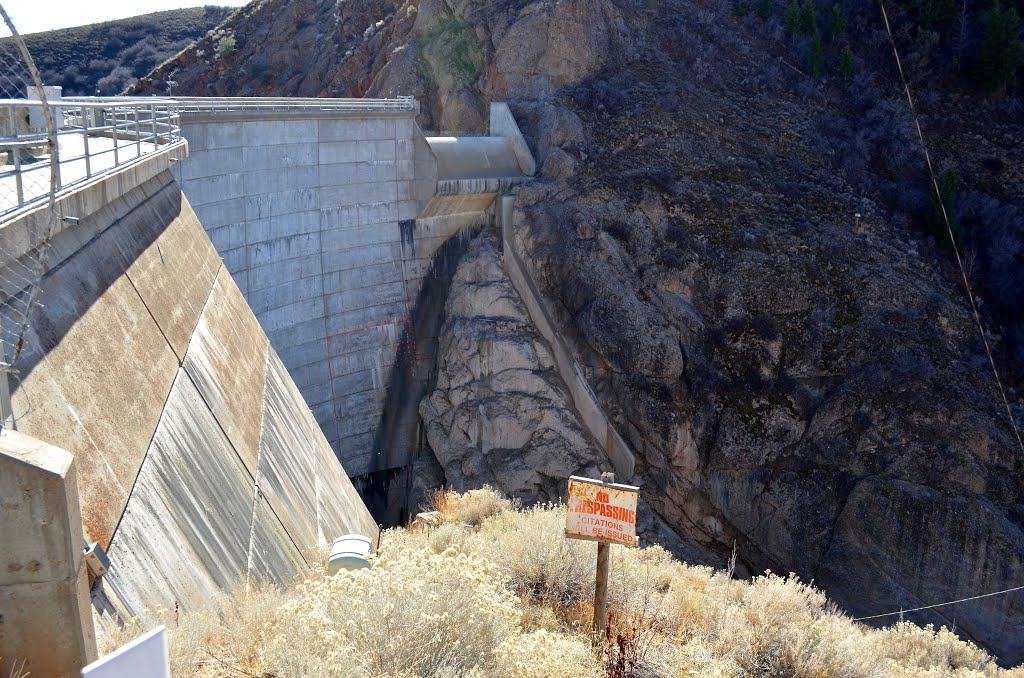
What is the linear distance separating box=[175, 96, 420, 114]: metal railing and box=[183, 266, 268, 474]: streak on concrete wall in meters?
6.03

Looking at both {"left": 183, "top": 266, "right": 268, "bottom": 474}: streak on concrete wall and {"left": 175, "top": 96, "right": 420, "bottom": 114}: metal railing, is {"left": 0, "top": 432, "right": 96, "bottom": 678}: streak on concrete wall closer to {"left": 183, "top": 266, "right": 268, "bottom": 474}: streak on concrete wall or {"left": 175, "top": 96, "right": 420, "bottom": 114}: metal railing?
{"left": 183, "top": 266, "right": 268, "bottom": 474}: streak on concrete wall

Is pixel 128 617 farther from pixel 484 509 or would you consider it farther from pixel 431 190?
pixel 431 190

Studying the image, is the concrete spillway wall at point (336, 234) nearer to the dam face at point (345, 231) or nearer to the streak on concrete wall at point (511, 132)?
the dam face at point (345, 231)

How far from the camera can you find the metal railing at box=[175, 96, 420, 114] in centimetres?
1641

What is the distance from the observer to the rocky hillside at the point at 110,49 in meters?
53.0

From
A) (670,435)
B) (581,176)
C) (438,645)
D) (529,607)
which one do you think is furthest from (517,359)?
(438,645)

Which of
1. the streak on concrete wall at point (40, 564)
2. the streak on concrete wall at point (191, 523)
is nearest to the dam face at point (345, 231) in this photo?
the streak on concrete wall at point (191, 523)

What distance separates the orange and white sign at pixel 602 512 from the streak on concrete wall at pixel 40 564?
11.1 ft

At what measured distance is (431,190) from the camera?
2217cm

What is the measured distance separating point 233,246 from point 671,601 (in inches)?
471

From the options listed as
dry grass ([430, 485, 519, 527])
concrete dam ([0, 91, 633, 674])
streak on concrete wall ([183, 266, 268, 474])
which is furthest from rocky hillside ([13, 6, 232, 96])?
streak on concrete wall ([183, 266, 268, 474])

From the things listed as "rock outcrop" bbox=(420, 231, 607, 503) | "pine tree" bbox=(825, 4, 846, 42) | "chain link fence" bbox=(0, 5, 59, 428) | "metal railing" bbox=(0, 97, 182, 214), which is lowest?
"rock outcrop" bbox=(420, 231, 607, 503)

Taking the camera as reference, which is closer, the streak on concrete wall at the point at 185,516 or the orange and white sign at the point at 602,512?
the streak on concrete wall at the point at 185,516

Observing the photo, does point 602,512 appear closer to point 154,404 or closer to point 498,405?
point 154,404
